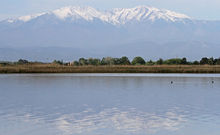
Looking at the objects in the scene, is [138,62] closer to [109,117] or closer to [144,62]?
[144,62]

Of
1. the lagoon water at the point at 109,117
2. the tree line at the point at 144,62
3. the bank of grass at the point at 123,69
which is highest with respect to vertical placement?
the tree line at the point at 144,62

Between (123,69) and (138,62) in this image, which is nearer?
(123,69)

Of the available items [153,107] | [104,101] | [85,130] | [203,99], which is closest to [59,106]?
[104,101]

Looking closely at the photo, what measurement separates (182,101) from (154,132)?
1034 cm

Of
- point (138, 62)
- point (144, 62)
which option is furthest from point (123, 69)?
point (144, 62)

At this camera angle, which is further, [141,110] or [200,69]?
[200,69]

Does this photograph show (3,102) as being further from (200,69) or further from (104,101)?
(200,69)

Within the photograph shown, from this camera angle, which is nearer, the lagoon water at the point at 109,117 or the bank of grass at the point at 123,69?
the lagoon water at the point at 109,117

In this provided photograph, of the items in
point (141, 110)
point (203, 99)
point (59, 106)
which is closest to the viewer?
point (141, 110)

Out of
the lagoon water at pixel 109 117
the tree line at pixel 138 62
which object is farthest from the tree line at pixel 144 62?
the lagoon water at pixel 109 117

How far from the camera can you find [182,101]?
26.3 metres

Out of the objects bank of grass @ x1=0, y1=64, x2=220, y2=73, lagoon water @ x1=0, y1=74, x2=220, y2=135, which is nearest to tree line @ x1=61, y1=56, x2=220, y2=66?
bank of grass @ x1=0, y1=64, x2=220, y2=73

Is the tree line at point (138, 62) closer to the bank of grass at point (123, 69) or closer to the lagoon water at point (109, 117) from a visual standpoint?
the bank of grass at point (123, 69)

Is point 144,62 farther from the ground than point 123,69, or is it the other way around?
point 144,62
